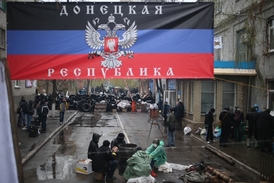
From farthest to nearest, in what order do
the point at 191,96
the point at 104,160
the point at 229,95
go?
the point at 191,96
the point at 229,95
the point at 104,160

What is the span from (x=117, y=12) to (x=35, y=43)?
4.48 ft

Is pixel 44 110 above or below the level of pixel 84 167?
above

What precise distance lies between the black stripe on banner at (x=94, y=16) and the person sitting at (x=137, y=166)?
4620 millimetres

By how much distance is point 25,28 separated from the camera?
13.9 feet

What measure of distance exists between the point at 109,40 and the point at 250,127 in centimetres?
1030

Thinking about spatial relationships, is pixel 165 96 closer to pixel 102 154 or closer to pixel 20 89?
pixel 20 89

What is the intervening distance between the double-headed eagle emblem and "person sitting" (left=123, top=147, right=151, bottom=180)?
4.24m

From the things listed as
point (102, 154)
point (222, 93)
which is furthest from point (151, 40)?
point (222, 93)

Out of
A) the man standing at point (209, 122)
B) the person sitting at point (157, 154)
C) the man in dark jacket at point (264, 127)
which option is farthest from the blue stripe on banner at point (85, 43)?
the man standing at point (209, 122)

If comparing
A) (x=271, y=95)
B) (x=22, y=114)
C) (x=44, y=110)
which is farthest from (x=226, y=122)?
(x=22, y=114)

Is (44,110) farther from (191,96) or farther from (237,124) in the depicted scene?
(237,124)

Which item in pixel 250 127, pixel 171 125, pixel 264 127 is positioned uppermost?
pixel 264 127

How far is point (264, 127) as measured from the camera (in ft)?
36.7

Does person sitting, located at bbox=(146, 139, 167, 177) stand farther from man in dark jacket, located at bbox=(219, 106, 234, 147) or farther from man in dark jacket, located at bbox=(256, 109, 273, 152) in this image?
man in dark jacket, located at bbox=(219, 106, 234, 147)
